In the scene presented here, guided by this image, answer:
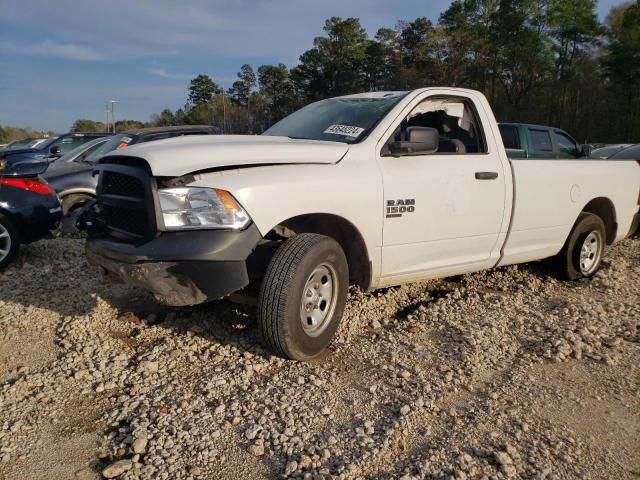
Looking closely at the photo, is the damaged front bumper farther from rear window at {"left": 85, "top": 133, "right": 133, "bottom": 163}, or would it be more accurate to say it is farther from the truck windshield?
rear window at {"left": 85, "top": 133, "right": 133, "bottom": 163}

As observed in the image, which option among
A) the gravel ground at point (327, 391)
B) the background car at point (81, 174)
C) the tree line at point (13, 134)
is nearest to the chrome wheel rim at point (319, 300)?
the gravel ground at point (327, 391)

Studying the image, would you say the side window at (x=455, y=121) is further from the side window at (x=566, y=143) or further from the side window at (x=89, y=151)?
the side window at (x=89, y=151)

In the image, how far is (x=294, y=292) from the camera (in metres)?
3.26

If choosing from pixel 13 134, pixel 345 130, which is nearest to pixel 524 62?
pixel 345 130

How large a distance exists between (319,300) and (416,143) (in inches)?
52.6

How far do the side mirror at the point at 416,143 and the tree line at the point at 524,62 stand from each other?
28.0 metres

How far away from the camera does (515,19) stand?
124 ft

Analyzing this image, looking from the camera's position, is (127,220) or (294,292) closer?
(294,292)

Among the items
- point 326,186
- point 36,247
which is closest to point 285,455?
point 326,186

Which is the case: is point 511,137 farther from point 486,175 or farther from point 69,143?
point 69,143

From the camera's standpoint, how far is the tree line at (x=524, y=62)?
3253 cm

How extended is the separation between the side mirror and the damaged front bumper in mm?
1313

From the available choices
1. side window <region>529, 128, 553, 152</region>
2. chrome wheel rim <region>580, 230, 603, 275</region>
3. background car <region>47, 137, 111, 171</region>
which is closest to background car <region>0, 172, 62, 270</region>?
background car <region>47, 137, 111, 171</region>

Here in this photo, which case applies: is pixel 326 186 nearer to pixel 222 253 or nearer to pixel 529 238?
pixel 222 253
